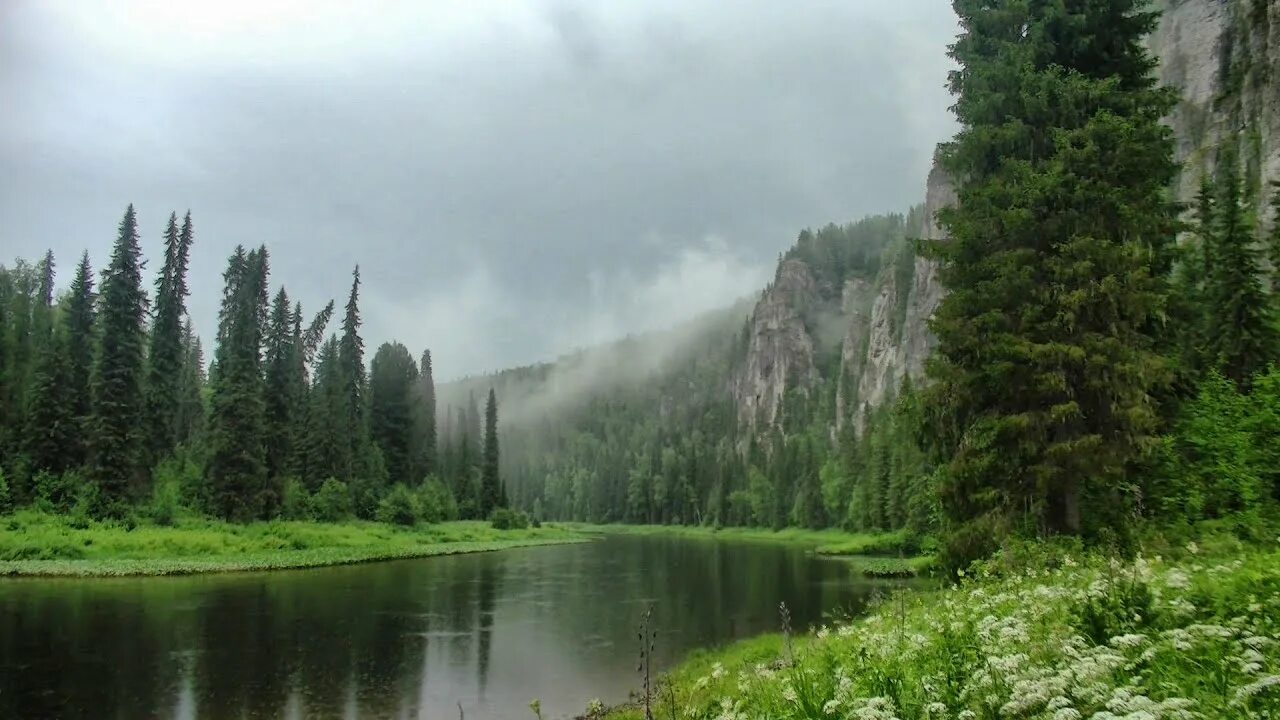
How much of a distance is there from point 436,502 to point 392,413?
1698 cm

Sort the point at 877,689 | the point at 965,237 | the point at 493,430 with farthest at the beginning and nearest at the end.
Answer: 1. the point at 493,430
2. the point at 965,237
3. the point at 877,689

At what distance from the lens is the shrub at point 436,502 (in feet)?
304

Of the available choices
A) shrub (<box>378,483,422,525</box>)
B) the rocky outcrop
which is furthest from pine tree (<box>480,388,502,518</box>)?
the rocky outcrop

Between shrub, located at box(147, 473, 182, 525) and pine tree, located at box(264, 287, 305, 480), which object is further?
pine tree, located at box(264, 287, 305, 480)

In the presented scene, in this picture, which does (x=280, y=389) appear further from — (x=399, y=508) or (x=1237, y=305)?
(x=1237, y=305)

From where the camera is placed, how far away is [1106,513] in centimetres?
1912

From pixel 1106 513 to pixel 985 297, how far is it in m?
6.14

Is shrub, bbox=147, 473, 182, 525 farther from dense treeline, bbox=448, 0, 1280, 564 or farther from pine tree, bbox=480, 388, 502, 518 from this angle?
dense treeline, bbox=448, 0, 1280, 564

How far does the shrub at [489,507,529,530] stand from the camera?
351 feet

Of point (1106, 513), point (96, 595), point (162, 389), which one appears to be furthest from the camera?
point (162, 389)

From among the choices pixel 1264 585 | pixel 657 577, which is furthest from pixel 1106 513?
pixel 657 577

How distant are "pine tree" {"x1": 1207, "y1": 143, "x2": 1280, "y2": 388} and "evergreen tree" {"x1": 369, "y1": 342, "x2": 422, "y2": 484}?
295ft

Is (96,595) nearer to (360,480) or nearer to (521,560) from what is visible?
(521,560)

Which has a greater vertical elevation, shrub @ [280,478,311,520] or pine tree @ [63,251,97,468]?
pine tree @ [63,251,97,468]
